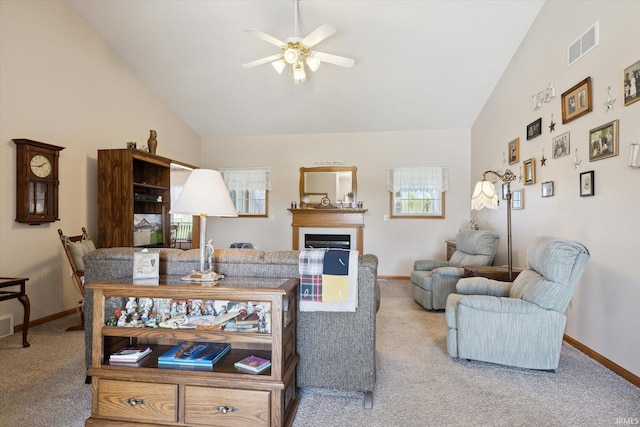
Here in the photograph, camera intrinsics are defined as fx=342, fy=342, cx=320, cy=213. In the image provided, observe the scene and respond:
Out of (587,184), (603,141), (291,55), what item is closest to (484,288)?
(587,184)

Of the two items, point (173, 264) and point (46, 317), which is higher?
point (173, 264)

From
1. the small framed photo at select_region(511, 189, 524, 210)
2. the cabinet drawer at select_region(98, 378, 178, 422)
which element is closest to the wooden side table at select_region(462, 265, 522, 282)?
the small framed photo at select_region(511, 189, 524, 210)

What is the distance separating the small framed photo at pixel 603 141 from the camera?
8.48ft

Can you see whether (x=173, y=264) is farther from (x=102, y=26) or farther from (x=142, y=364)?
(x=102, y=26)

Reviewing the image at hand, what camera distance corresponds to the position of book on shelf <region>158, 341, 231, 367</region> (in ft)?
6.05

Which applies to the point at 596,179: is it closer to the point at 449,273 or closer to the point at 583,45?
the point at 583,45

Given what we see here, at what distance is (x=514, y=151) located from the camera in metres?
4.38

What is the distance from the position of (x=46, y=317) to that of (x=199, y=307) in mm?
2985

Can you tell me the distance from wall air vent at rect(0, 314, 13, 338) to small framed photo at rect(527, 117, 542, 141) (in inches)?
228

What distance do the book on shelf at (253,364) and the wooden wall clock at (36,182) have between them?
313 centimetres

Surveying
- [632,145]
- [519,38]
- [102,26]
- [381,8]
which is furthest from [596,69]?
[102,26]

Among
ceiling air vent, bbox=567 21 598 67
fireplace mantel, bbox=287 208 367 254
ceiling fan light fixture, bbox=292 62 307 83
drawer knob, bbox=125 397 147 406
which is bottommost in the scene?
drawer knob, bbox=125 397 147 406

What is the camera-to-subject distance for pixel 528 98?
4.02 m

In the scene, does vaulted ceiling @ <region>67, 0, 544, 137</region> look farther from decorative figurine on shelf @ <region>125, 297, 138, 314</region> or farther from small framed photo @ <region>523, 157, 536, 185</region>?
decorative figurine on shelf @ <region>125, 297, 138, 314</region>
